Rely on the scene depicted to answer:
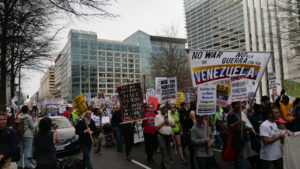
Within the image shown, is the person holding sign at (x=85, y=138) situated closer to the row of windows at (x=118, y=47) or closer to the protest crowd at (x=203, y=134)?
the protest crowd at (x=203, y=134)

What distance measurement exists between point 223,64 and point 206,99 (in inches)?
36.5

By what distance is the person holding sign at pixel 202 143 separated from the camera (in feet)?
15.4

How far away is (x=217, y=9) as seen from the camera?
100375 mm

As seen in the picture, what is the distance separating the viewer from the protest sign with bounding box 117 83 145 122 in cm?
761

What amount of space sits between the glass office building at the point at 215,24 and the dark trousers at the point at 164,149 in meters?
86.3

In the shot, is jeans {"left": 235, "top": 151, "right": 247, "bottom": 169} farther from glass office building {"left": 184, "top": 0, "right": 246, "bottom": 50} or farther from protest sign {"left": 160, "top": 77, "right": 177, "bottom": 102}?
glass office building {"left": 184, "top": 0, "right": 246, "bottom": 50}

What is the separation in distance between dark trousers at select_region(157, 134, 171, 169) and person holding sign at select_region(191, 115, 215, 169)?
1.38 m

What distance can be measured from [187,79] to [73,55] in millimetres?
72602

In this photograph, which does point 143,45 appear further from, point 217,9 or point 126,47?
point 217,9

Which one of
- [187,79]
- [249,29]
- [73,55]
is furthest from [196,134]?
[73,55]

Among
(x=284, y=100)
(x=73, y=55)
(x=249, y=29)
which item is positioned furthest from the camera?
(x=73, y=55)

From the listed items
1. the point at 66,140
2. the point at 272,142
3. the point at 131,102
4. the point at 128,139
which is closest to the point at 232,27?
the point at 131,102

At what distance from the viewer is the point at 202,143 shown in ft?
15.4

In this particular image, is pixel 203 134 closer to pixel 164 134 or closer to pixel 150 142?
pixel 164 134
